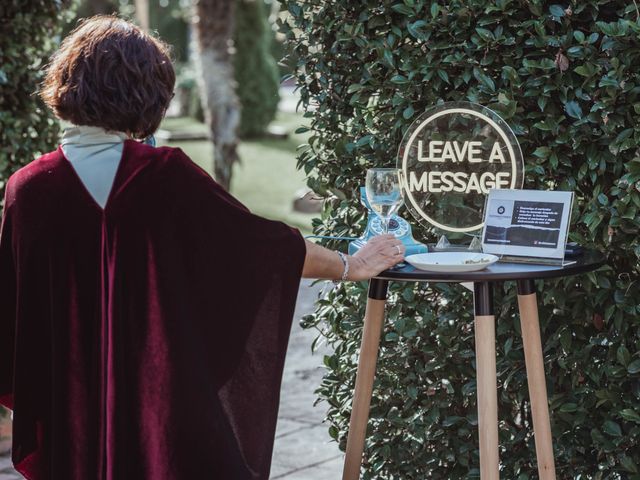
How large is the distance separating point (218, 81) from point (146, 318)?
1045cm

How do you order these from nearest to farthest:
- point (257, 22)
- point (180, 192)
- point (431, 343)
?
point (180, 192), point (431, 343), point (257, 22)

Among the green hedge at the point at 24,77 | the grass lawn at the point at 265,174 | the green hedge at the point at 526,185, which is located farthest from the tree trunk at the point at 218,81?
the green hedge at the point at 526,185

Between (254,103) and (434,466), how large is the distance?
64.6ft

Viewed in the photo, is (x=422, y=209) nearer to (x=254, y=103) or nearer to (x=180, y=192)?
(x=180, y=192)

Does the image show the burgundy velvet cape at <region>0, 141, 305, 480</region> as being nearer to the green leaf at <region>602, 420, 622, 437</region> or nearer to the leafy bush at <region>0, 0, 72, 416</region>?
the green leaf at <region>602, 420, 622, 437</region>

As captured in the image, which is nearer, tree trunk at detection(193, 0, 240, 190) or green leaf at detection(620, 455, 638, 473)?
green leaf at detection(620, 455, 638, 473)

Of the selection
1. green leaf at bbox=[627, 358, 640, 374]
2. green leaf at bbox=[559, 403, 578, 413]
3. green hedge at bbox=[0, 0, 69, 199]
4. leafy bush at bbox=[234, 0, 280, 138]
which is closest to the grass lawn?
leafy bush at bbox=[234, 0, 280, 138]

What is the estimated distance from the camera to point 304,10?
3.79 m

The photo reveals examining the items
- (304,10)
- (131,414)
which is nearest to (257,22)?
(304,10)

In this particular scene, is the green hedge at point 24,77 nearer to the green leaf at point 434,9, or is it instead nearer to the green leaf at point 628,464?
the green leaf at point 434,9

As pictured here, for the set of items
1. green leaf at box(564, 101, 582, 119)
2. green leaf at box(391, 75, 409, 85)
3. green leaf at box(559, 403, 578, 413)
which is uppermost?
green leaf at box(391, 75, 409, 85)

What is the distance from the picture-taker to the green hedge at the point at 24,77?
4836 millimetres

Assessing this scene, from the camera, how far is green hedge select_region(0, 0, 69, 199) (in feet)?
15.9

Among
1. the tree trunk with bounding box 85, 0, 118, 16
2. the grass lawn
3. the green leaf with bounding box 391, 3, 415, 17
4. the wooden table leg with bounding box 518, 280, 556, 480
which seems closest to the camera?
the wooden table leg with bounding box 518, 280, 556, 480
